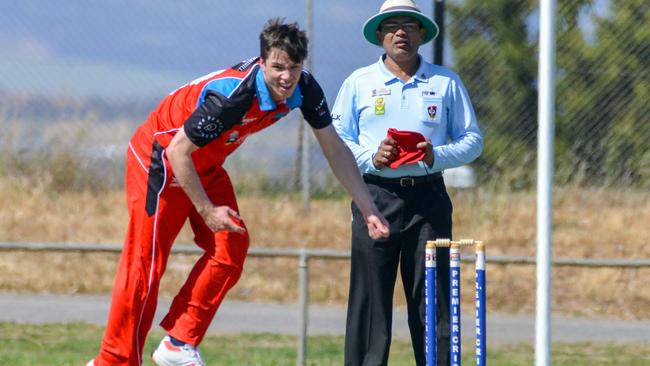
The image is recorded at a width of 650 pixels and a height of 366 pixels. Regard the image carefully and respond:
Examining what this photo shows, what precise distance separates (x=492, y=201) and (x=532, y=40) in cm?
169

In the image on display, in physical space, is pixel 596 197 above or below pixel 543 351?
above

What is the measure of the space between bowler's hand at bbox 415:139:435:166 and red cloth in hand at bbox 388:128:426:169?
19mm

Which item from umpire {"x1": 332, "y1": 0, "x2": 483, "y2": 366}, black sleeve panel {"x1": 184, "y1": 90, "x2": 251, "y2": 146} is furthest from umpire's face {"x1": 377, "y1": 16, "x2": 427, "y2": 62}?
black sleeve panel {"x1": 184, "y1": 90, "x2": 251, "y2": 146}

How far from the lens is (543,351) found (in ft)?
17.9

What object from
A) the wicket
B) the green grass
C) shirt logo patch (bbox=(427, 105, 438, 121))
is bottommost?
the green grass

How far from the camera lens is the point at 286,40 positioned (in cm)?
567

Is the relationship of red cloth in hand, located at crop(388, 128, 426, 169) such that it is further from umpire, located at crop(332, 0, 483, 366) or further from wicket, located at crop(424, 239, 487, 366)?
wicket, located at crop(424, 239, 487, 366)

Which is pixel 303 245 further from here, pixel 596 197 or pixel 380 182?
pixel 380 182

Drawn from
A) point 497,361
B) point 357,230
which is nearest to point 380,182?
point 357,230

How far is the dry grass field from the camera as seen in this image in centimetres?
1140

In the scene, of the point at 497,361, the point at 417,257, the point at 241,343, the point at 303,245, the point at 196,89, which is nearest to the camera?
the point at 196,89

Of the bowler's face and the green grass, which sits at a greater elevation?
the bowler's face

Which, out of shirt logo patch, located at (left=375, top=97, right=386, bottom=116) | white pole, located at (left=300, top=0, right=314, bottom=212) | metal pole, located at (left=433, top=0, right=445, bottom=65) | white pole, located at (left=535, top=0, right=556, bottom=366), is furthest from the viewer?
white pole, located at (left=300, top=0, right=314, bottom=212)

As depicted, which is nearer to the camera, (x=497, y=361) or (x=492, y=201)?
(x=497, y=361)
